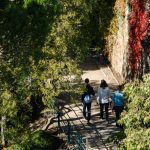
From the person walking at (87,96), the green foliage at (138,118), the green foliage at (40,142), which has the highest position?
the green foliage at (138,118)

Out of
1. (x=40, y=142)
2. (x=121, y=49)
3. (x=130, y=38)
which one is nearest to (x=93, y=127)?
(x=40, y=142)

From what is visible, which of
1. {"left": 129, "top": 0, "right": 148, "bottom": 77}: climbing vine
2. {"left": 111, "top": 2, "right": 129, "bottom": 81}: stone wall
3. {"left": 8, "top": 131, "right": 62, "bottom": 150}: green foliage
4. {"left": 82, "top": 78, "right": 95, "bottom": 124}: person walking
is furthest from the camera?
{"left": 111, "top": 2, "right": 129, "bottom": 81}: stone wall

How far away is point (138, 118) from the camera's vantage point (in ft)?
33.1

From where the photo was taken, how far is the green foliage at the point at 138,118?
371 inches

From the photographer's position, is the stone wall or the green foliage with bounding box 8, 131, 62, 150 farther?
the stone wall

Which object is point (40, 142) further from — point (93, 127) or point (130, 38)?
point (130, 38)

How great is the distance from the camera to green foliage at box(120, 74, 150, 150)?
9416 millimetres

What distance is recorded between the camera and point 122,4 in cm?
2369

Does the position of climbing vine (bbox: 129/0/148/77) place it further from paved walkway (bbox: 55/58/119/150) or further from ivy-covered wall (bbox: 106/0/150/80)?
paved walkway (bbox: 55/58/119/150)

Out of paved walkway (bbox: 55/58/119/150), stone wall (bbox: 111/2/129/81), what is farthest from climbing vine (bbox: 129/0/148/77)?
paved walkway (bbox: 55/58/119/150)

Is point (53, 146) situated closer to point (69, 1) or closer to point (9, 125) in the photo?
point (9, 125)

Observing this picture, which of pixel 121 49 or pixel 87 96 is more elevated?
pixel 121 49

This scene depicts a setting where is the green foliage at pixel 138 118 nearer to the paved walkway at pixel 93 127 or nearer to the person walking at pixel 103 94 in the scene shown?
the paved walkway at pixel 93 127

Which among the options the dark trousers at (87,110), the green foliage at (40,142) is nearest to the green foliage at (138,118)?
the green foliage at (40,142)
